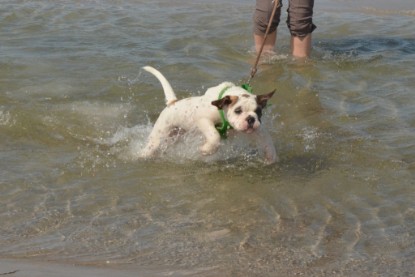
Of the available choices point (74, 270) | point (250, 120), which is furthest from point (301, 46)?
point (74, 270)

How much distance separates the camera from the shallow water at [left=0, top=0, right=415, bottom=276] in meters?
4.78

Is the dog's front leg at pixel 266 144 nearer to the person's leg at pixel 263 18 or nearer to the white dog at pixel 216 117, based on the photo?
the white dog at pixel 216 117

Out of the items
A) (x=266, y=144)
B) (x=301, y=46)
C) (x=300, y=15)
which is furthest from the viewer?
(x=301, y=46)

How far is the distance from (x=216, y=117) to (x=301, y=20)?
139 inches

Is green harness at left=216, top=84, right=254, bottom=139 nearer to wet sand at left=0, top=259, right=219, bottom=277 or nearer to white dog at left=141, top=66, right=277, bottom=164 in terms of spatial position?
white dog at left=141, top=66, right=277, bottom=164

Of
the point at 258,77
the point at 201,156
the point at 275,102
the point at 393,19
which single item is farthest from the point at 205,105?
the point at 393,19

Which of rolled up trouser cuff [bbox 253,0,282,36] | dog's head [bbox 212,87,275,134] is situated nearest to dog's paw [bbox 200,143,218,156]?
dog's head [bbox 212,87,275,134]

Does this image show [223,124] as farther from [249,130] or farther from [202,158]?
[202,158]

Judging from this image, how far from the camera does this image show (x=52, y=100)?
8.30 m

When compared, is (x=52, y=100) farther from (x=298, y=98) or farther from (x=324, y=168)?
(x=324, y=168)

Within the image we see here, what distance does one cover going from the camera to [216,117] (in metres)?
6.05

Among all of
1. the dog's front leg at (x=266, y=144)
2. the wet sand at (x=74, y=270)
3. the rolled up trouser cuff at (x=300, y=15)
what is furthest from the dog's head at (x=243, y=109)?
the rolled up trouser cuff at (x=300, y=15)

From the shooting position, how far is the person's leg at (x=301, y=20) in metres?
9.17

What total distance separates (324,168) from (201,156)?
1004 mm
